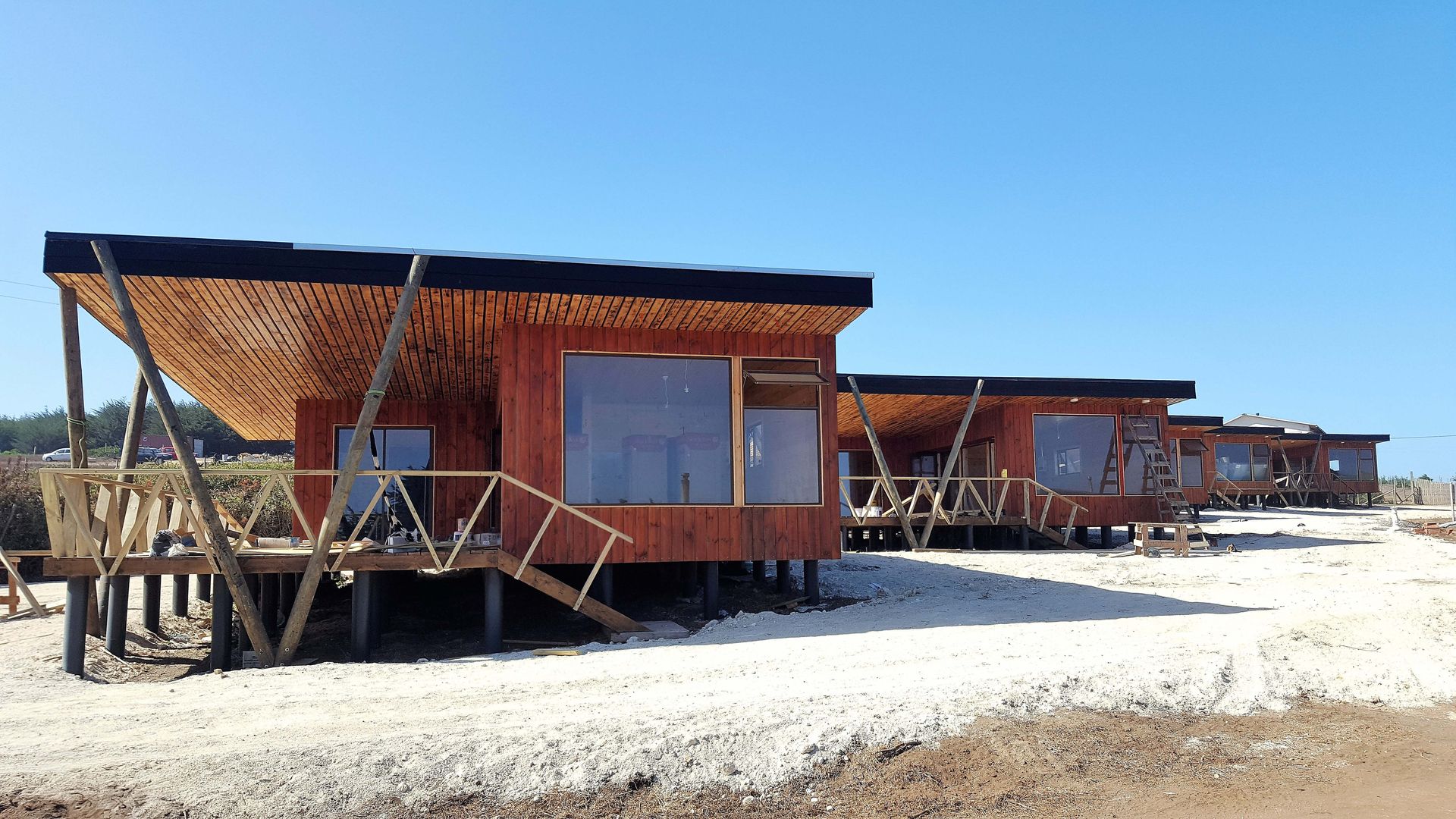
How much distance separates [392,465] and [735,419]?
7801 mm

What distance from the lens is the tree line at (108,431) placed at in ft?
162

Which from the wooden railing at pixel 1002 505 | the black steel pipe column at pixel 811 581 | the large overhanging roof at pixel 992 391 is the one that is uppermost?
the large overhanging roof at pixel 992 391

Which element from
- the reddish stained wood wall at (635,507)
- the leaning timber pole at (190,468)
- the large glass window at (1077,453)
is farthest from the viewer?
the large glass window at (1077,453)

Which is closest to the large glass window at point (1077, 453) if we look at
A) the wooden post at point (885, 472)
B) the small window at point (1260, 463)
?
the wooden post at point (885, 472)

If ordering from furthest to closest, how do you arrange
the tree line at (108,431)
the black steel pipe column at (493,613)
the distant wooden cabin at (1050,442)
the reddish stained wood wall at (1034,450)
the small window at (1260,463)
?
the tree line at (108,431) → the small window at (1260,463) → the reddish stained wood wall at (1034,450) → the distant wooden cabin at (1050,442) → the black steel pipe column at (493,613)

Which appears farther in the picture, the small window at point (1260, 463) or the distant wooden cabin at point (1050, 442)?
the small window at point (1260, 463)

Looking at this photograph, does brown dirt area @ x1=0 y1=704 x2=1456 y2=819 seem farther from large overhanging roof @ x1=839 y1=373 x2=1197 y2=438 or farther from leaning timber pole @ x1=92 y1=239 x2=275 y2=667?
large overhanging roof @ x1=839 y1=373 x2=1197 y2=438

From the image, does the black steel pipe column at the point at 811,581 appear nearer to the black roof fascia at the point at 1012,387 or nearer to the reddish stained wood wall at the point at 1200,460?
the black roof fascia at the point at 1012,387

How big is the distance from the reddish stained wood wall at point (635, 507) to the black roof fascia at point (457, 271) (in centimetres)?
107

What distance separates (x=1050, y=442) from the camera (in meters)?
18.4

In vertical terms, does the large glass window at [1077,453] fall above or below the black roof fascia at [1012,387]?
below

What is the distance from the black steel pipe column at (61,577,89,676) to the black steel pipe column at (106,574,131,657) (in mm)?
879

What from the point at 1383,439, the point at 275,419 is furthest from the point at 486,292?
the point at 1383,439

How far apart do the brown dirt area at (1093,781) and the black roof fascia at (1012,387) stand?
474 inches
